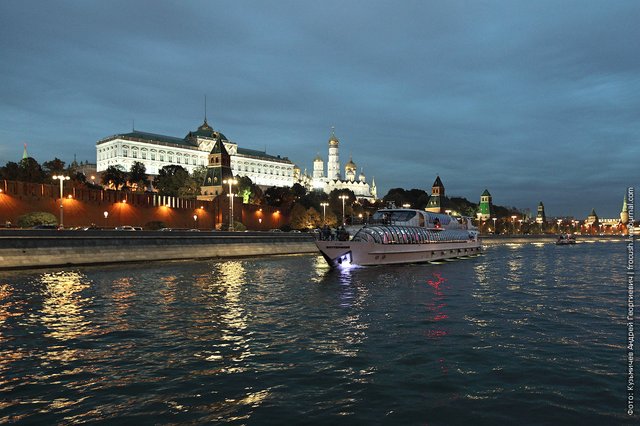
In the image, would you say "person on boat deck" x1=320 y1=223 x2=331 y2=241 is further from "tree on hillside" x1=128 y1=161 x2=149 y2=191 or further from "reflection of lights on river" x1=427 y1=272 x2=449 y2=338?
"tree on hillside" x1=128 y1=161 x2=149 y2=191

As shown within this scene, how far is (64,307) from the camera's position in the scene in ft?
67.4

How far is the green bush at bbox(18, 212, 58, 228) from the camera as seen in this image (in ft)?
191

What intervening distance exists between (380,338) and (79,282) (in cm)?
2227

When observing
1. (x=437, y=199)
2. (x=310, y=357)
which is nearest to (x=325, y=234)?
(x=310, y=357)

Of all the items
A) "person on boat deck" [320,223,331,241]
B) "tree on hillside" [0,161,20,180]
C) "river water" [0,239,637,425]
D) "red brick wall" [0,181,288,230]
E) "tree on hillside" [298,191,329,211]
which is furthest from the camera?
"tree on hillside" [298,191,329,211]

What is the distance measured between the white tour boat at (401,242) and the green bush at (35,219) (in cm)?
3892

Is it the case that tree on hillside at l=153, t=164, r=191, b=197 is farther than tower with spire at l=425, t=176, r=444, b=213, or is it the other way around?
tower with spire at l=425, t=176, r=444, b=213

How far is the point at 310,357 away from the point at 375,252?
30.6 m

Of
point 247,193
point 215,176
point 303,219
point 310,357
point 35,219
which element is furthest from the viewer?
point 247,193

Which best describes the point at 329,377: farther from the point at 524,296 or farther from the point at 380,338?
the point at 524,296

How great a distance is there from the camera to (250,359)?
12.6m

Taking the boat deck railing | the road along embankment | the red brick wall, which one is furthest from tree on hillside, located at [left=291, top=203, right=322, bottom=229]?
the boat deck railing

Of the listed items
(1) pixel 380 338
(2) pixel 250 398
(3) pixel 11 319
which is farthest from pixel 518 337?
(3) pixel 11 319

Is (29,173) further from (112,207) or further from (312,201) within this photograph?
(312,201)
